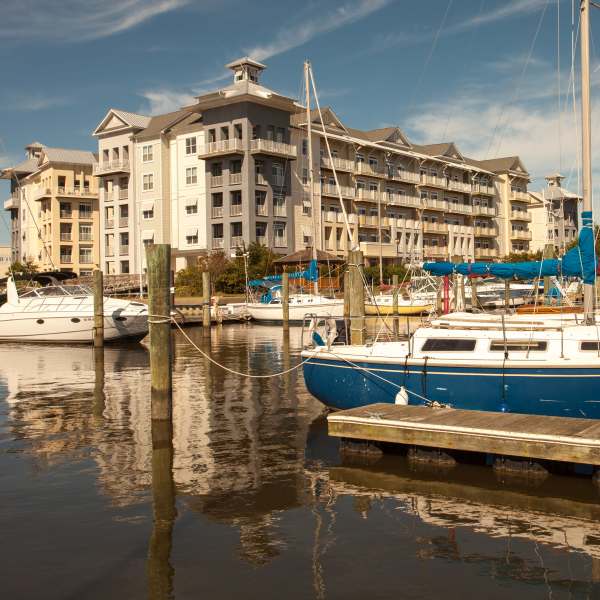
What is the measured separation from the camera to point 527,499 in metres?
10.8

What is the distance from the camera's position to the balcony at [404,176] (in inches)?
3125

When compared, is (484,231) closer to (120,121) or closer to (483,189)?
(483,189)

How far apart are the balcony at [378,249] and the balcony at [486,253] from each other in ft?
64.7

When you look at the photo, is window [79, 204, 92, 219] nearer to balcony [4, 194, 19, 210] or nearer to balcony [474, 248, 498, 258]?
balcony [4, 194, 19, 210]

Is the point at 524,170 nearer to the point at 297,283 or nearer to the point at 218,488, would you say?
the point at 297,283

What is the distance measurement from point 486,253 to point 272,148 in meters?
40.9

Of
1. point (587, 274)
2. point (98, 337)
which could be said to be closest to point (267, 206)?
point (98, 337)

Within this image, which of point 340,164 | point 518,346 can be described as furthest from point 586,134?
point 340,164

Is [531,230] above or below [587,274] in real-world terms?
above

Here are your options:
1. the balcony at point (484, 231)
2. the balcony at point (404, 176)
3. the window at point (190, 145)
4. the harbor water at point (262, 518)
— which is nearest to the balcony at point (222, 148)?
the window at point (190, 145)

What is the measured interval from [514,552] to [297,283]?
50.3 meters

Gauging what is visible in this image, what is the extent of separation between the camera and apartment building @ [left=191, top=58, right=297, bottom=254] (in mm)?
63062

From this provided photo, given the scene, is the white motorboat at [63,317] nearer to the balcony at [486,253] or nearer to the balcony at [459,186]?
the balcony at [459,186]

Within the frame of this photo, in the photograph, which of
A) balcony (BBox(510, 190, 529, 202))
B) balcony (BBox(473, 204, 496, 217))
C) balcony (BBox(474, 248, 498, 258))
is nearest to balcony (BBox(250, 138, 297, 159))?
balcony (BBox(473, 204, 496, 217))
